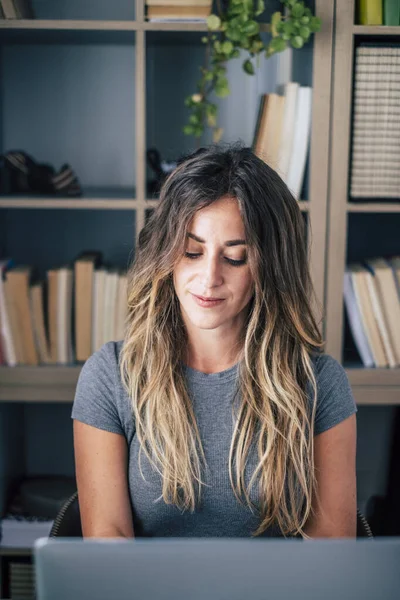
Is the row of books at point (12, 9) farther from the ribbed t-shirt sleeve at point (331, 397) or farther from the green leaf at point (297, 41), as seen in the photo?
the ribbed t-shirt sleeve at point (331, 397)

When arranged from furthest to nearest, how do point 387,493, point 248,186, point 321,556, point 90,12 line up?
point 387,493 → point 90,12 → point 248,186 → point 321,556

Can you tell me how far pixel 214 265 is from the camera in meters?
1.38

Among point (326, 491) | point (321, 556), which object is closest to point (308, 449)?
point (326, 491)

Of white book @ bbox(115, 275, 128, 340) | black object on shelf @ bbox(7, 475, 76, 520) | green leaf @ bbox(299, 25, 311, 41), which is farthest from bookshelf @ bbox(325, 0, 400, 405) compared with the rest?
black object on shelf @ bbox(7, 475, 76, 520)

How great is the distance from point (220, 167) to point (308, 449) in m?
0.57

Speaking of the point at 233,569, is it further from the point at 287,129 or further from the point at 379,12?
the point at 379,12

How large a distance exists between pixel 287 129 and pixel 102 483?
46.1 inches

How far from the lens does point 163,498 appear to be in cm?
139

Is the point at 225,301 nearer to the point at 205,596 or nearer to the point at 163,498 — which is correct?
the point at 163,498

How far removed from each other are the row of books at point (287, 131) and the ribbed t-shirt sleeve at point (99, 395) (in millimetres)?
862

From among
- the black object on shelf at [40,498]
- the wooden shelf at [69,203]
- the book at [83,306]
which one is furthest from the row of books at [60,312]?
the black object on shelf at [40,498]

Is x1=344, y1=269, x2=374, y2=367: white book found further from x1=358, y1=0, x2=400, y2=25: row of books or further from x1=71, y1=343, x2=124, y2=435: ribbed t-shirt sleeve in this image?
x1=71, y1=343, x2=124, y2=435: ribbed t-shirt sleeve

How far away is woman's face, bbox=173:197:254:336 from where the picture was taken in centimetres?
138

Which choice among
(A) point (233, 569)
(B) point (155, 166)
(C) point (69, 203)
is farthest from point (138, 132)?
(A) point (233, 569)
